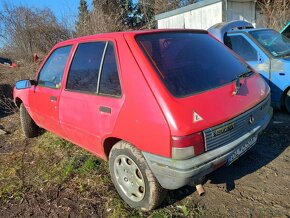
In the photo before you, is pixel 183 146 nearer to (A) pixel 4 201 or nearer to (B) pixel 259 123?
(B) pixel 259 123

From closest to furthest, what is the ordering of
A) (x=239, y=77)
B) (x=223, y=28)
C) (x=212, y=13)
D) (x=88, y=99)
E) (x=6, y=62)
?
(x=239, y=77)
(x=88, y=99)
(x=223, y=28)
(x=6, y=62)
(x=212, y=13)

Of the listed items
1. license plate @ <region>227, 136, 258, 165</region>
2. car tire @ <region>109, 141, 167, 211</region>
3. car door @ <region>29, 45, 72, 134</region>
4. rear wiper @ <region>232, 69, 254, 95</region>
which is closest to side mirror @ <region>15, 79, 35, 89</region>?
car door @ <region>29, 45, 72, 134</region>

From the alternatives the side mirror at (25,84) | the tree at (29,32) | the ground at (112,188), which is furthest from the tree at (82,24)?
the ground at (112,188)

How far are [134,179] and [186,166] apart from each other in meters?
0.73

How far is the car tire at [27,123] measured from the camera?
551 centimetres

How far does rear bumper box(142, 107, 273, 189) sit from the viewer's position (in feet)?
8.28

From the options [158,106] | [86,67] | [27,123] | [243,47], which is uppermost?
[86,67]

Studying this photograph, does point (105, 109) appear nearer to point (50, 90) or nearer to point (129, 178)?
point (129, 178)

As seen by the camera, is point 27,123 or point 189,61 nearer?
point 189,61

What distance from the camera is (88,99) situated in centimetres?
334

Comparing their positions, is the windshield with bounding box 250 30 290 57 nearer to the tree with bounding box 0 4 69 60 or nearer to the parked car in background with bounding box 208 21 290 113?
the parked car in background with bounding box 208 21 290 113

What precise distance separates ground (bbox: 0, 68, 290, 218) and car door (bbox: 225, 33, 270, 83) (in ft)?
3.96

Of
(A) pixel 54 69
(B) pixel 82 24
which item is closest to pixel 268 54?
(A) pixel 54 69

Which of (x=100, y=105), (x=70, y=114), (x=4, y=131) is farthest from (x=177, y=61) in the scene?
(x=4, y=131)
